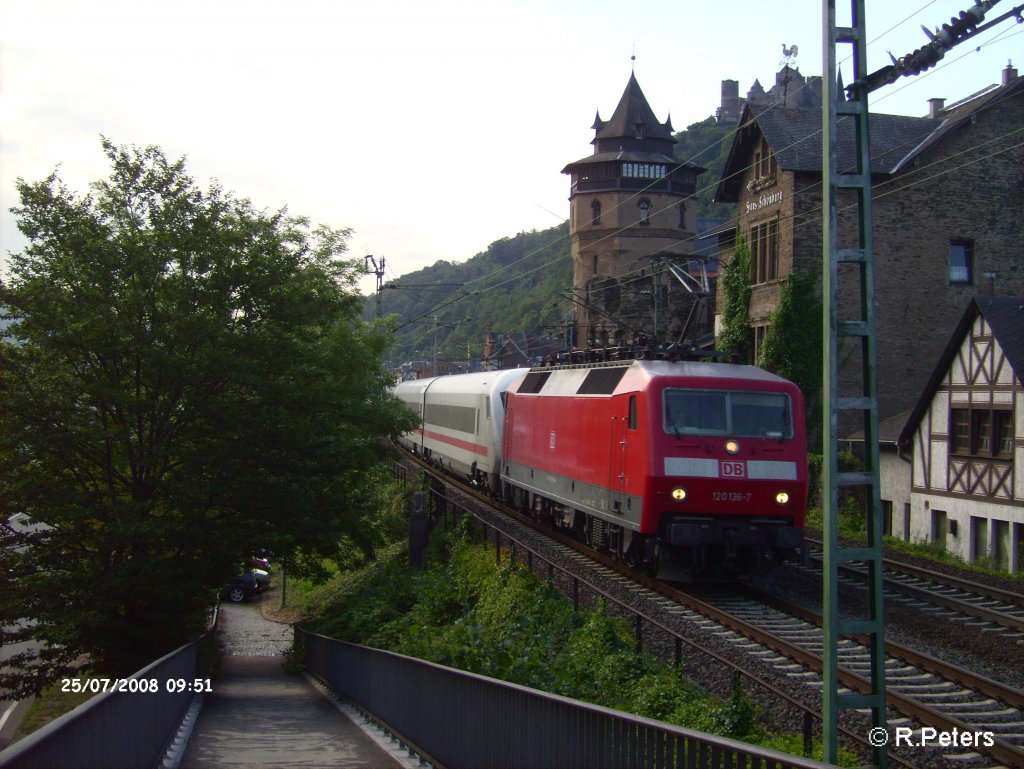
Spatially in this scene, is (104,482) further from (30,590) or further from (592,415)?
(592,415)

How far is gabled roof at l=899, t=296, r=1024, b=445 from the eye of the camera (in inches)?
910

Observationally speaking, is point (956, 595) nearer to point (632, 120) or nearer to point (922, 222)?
point (922, 222)

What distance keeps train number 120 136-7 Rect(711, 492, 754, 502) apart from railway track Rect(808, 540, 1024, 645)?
8.94ft

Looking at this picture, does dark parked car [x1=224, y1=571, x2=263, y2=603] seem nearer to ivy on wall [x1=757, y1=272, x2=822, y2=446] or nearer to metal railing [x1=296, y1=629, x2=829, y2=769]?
ivy on wall [x1=757, y1=272, x2=822, y2=446]

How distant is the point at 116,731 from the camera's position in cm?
704

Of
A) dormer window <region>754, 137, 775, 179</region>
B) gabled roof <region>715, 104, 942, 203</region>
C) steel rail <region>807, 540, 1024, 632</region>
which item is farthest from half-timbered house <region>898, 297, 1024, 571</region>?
dormer window <region>754, 137, 775, 179</region>

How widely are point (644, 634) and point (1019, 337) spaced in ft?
47.3

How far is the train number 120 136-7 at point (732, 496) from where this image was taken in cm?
1550

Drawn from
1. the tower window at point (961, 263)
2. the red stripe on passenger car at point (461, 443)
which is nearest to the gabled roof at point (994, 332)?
the tower window at point (961, 263)

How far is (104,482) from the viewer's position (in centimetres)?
2016

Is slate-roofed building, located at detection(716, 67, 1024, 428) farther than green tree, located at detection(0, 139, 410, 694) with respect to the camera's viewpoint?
Yes

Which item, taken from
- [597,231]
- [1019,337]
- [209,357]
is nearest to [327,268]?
[209,357]

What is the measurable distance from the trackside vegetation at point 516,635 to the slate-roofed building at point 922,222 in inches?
595

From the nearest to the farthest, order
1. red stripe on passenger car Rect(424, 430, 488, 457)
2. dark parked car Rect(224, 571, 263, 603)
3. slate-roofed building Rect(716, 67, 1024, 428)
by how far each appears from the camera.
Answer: red stripe on passenger car Rect(424, 430, 488, 457)
slate-roofed building Rect(716, 67, 1024, 428)
dark parked car Rect(224, 571, 263, 603)
